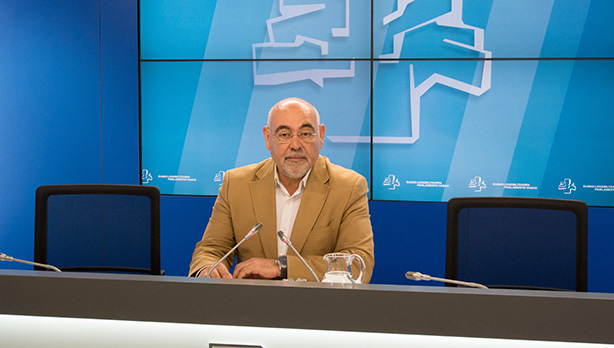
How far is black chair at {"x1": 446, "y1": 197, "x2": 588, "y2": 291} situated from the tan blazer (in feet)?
1.24

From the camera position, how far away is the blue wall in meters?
3.74

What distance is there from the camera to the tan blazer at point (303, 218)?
2.21 meters

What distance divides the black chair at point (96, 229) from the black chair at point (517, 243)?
1.21 m

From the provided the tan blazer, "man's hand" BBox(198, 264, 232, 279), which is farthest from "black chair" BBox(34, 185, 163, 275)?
"man's hand" BBox(198, 264, 232, 279)

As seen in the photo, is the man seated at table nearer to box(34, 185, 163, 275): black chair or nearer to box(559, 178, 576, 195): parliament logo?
box(34, 185, 163, 275): black chair

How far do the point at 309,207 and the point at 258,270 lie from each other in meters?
0.40

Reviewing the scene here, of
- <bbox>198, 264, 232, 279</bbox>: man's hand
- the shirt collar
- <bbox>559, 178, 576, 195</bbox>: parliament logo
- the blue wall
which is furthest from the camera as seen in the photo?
the blue wall

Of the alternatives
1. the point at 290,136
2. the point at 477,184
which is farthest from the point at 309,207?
the point at 477,184

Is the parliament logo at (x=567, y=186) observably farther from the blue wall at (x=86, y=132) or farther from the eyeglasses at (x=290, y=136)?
the eyeglasses at (x=290, y=136)

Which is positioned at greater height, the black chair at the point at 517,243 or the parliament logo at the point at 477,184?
the parliament logo at the point at 477,184

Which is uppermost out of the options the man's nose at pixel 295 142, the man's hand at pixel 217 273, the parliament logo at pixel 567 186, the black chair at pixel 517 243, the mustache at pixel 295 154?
the man's nose at pixel 295 142

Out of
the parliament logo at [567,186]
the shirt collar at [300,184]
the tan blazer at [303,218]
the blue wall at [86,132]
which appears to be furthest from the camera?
the blue wall at [86,132]

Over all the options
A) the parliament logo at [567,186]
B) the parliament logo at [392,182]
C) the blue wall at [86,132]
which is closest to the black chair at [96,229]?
the blue wall at [86,132]

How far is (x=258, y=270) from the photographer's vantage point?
1944 millimetres
